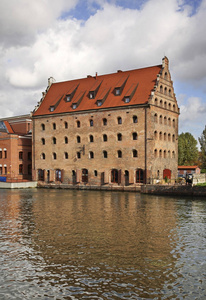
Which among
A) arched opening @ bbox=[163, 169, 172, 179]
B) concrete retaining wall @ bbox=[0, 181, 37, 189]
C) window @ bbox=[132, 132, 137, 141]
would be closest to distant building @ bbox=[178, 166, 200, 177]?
arched opening @ bbox=[163, 169, 172, 179]

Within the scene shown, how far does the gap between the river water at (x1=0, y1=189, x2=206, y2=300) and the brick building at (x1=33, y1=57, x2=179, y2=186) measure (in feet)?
90.9

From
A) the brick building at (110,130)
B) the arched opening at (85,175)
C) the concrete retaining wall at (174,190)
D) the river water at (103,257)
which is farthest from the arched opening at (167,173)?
the river water at (103,257)

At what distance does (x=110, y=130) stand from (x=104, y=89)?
848cm

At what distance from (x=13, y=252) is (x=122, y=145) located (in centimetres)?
4008

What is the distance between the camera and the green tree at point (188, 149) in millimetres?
95188

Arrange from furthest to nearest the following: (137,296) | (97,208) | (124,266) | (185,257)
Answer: (97,208) < (185,257) < (124,266) < (137,296)

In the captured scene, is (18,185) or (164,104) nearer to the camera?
(164,104)

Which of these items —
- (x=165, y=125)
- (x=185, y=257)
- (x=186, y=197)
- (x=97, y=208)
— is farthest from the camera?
(x=165, y=125)

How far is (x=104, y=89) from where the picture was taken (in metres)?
61.3

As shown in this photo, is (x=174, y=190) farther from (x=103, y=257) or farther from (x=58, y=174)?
(x=103, y=257)

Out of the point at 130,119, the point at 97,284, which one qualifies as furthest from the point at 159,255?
the point at 130,119

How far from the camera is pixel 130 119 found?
54844 millimetres

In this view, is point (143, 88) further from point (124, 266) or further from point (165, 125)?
point (124, 266)

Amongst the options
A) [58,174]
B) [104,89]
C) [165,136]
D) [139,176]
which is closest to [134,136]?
[139,176]
